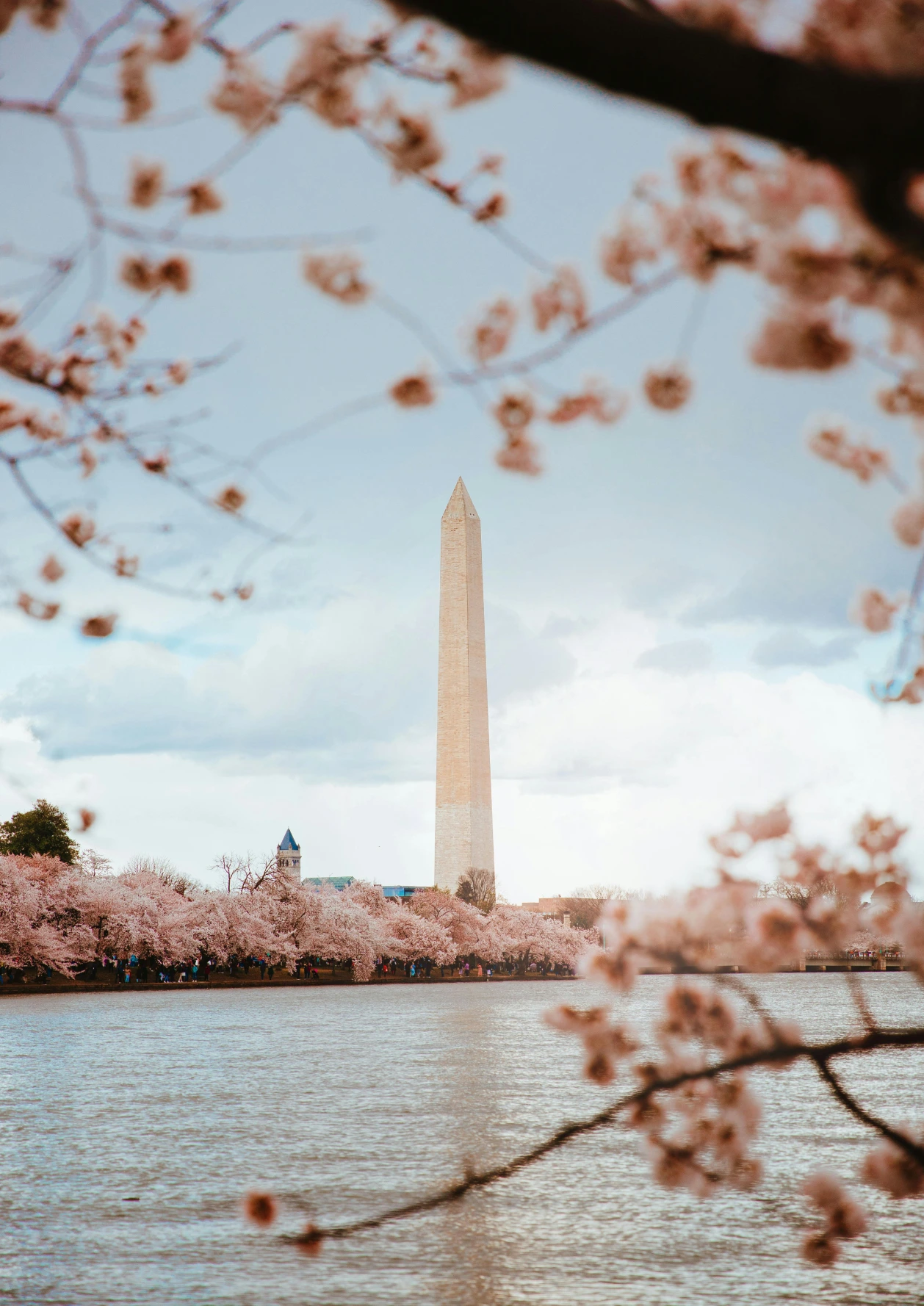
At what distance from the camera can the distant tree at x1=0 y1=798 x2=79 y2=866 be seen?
182 ft

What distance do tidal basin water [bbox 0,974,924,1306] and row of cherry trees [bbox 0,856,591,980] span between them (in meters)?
24.3

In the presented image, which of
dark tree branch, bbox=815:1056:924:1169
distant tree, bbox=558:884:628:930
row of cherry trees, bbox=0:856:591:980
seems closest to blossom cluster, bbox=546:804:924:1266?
dark tree branch, bbox=815:1056:924:1169

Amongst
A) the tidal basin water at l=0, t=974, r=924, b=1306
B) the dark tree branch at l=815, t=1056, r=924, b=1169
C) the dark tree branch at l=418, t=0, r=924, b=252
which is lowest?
the tidal basin water at l=0, t=974, r=924, b=1306

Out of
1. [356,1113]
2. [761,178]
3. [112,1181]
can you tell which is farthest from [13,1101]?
[761,178]

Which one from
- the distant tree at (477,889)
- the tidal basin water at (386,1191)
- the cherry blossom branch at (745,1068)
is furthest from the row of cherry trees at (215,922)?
the cherry blossom branch at (745,1068)

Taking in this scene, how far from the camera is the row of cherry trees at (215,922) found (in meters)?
39.6

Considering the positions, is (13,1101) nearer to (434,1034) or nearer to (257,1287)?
(257,1287)

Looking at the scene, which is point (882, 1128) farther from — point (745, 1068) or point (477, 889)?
point (477, 889)

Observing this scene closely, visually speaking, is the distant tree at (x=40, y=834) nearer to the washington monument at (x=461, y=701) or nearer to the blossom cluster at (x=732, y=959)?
the washington monument at (x=461, y=701)

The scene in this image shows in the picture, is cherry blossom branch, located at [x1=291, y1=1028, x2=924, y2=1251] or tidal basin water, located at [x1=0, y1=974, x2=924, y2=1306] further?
tidal basin water, located at [x1=0, y1=974, x2=924, y2=1306]

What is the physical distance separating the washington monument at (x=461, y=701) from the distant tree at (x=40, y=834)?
17.3 m

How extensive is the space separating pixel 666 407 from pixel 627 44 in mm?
1447

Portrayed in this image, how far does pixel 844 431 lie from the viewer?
10.4 ft

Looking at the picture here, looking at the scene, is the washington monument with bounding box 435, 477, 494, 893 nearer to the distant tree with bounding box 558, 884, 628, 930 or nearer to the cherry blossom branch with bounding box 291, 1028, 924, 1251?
the distant tree with bounding box 558, 884, 628, 930
